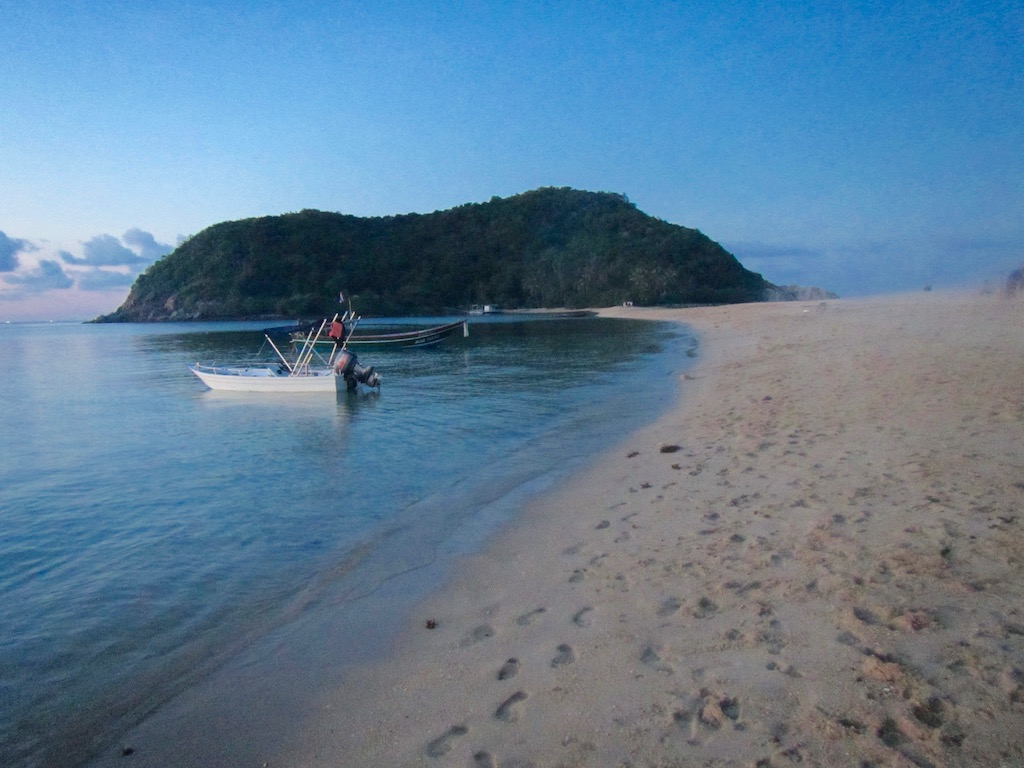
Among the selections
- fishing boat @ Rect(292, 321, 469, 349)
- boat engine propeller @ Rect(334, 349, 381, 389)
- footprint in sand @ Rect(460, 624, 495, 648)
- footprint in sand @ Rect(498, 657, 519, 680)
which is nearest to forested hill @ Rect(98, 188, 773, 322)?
fishing boat @ Rect(292, 321, 469, 349)

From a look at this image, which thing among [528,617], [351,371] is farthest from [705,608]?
[351,371]

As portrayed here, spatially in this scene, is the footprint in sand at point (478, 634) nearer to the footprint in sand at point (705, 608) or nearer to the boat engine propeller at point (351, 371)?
the footprint in sand at point (705, 608)

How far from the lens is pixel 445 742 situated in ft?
11.7

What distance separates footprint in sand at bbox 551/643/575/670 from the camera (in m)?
4.24

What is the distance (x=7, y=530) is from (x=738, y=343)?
28706 millimetres

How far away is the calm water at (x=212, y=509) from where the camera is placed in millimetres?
5078

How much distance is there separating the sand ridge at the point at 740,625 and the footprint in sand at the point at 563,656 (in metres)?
0.02

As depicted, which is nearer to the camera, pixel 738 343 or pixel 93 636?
pixel 93 636

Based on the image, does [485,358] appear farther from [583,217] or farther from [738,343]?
[583,217]

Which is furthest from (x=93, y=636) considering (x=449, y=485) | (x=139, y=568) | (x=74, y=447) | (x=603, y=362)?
(x=603, y=362)

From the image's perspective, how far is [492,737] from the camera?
3.56 meters

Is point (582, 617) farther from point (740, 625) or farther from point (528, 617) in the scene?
point (740, 625)

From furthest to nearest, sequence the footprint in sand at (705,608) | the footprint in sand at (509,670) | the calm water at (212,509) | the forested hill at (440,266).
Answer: the forested hill at (440,266) → the calm water at (212,509) → the footprint in sand at (705,608) → the footprint in sand at (509,670)

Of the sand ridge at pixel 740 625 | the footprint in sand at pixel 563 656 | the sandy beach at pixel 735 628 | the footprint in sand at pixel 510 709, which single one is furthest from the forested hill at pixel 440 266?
the footprint in sand at pixel 510 709
